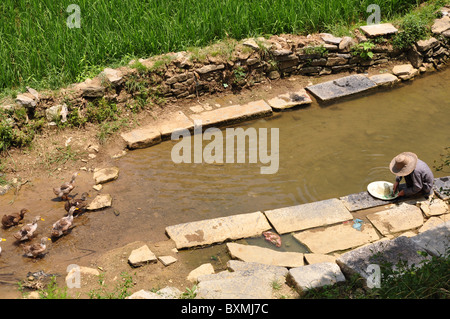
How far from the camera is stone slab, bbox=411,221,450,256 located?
523 cm

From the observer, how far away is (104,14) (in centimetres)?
823

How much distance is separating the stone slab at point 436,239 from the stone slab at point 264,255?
4.30 feet

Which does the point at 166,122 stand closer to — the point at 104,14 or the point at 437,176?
the point at 104,14

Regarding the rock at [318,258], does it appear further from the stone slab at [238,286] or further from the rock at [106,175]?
the rock at [106,175]

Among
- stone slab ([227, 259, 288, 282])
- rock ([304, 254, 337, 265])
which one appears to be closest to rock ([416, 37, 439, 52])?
rock ([304, 254, 337, 265])

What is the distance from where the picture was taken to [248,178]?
687cm

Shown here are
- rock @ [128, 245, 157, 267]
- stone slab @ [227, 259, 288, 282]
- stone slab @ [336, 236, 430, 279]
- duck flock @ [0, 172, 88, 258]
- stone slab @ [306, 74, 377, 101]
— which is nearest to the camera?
stone slab @ [336, 236, 430, 279]

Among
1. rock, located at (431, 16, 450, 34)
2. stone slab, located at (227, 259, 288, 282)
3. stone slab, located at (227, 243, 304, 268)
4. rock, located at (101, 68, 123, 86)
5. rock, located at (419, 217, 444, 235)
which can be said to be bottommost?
rock, located at (419, 217, 444, 235)

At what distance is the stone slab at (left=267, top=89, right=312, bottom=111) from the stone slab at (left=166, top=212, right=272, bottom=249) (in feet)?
8.56

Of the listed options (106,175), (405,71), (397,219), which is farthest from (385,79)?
(106,175)

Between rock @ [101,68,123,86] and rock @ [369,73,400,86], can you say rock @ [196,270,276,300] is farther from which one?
rock @ [369,73,400,86]

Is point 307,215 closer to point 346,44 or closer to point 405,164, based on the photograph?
point 405,164

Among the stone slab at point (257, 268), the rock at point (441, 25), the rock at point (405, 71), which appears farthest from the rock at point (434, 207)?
the rock at point (441, 25)
